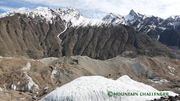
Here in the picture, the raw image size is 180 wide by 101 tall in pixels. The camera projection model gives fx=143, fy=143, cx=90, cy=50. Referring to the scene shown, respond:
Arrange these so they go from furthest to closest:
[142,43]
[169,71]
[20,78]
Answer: [142,43], [169,71], [20,78]

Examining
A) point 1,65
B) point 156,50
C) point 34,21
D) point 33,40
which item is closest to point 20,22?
point 34,21

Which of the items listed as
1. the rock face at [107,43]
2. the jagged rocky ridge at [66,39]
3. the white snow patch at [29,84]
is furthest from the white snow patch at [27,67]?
the rock face at [107,43]

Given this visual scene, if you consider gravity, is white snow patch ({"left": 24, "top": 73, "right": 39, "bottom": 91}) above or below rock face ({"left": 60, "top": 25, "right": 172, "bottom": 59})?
below

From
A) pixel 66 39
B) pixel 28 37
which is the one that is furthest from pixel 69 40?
pixel 28 37

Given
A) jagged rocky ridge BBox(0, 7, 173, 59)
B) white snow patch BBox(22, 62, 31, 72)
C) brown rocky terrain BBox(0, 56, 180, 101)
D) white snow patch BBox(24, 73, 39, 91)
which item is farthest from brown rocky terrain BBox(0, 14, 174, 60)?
white snow patch BBox(24, 73, 39, 91)

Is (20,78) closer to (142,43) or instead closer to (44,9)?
(142,43)

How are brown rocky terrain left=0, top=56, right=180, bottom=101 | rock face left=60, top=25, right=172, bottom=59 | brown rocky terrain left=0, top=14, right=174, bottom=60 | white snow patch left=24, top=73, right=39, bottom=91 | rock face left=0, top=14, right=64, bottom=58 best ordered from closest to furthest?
1. brown rocky terrain left=0, top=56, right=180, bottom=101
2. white snow patch left=24, top=73, right=39, bottom=91
3. rock face left=0, top=14, right=64, bottom=58
4. brown rocky terrain left=0, top=14, right=174, bottom=60
5. rock face left=60, top=25, right=172, bottom=59

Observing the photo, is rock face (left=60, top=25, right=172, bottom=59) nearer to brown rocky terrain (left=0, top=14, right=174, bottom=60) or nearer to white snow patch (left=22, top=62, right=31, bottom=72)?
brown rocky terrain (left=0, top=14, right=174, bottom=60)

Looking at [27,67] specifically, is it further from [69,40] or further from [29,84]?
[69,40]
